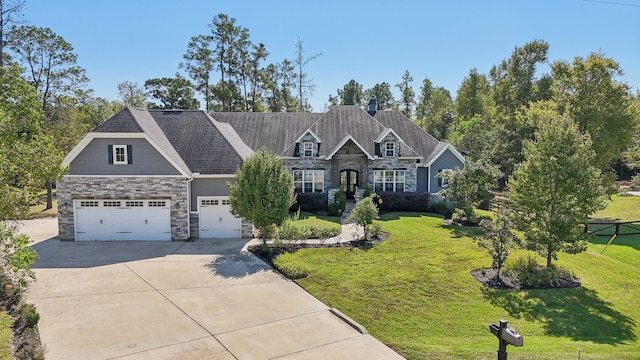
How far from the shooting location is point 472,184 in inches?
969

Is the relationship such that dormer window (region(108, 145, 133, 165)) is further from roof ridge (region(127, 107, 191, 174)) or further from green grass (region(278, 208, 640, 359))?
green grass (region(278, 208, 640, 359))

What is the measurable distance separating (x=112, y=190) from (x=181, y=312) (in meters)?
11.1

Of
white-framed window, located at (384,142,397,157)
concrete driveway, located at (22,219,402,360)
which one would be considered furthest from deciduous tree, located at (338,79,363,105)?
concrete driveway, located at (22,219,402,360)

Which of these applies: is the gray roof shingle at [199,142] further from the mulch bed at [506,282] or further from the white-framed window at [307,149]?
the mulch bed at [506,282]

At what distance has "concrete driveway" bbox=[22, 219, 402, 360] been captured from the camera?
985 cm

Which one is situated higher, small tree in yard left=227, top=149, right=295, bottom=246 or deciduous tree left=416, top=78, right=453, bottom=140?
deciduous tree left=416, top=78, right=453, bottom=140

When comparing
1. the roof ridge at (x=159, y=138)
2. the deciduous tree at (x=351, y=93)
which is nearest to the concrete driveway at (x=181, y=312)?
the roof ridge at (x=159, y=138)

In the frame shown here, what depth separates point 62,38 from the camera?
33.8 metres

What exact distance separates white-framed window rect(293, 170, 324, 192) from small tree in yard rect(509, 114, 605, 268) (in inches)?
614

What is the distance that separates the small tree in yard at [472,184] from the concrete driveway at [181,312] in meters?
13.4

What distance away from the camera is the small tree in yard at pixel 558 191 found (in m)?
15.4

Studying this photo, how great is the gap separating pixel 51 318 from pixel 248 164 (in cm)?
915

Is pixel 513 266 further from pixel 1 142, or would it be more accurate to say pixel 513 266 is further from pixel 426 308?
pixel 1 142

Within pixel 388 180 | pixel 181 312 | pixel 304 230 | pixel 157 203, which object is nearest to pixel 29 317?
pixel 181 312
